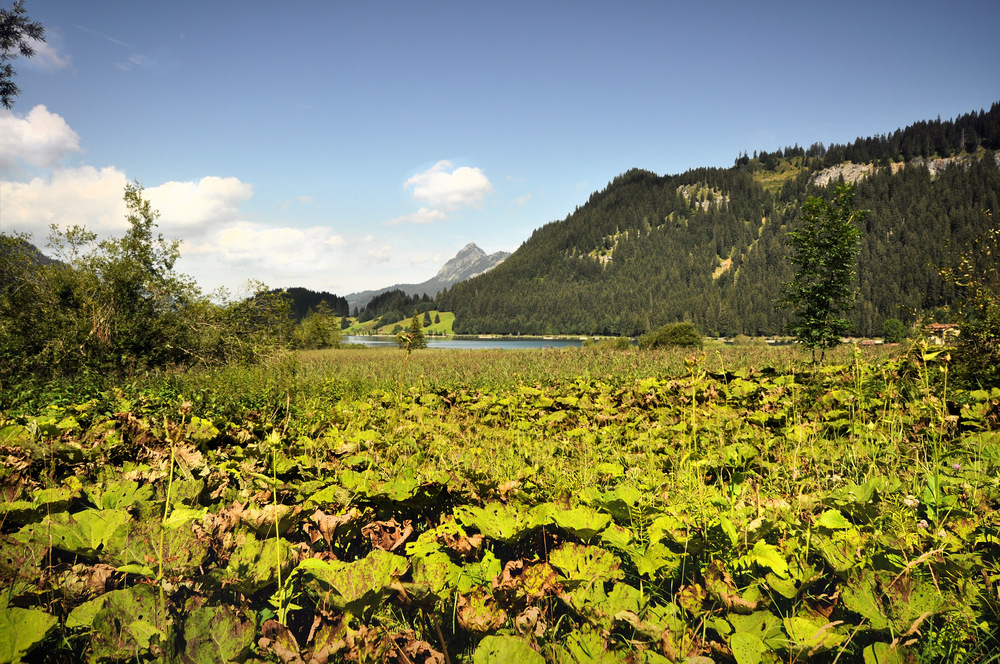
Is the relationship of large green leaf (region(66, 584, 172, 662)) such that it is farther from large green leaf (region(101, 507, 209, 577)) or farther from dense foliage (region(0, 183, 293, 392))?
dense foliage (region(0, 183, 293, 392))

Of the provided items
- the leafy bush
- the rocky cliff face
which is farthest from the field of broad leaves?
the rocky cliff face

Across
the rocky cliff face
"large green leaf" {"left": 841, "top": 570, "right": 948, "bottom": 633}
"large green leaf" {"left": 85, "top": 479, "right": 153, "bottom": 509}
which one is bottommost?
"large green leaf" {"left": 841, "top": 570, "right": 948, "bottom": 633}

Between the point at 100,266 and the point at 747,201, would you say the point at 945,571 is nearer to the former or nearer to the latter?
the point at 100,266

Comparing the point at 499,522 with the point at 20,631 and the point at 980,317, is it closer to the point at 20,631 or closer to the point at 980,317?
the point at 20,631

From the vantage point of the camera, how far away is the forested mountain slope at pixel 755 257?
4424 inches

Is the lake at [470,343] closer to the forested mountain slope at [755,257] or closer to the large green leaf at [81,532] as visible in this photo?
the forested mountain slope at [755,257]

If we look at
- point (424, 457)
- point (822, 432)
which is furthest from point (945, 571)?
point (822, 432)

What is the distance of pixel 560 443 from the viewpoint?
13.1 feet

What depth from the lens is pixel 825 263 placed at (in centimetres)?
1351

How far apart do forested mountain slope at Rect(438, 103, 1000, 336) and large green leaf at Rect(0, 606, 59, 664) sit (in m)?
113

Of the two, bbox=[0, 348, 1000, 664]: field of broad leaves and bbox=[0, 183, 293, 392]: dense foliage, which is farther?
bbox=[0, 183, 293, 392]: dense foliage

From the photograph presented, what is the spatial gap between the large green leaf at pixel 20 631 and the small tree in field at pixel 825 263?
1590 centimetres

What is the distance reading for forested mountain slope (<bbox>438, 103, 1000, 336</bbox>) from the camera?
4424 inches

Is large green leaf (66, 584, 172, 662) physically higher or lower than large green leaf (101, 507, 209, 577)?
lower
